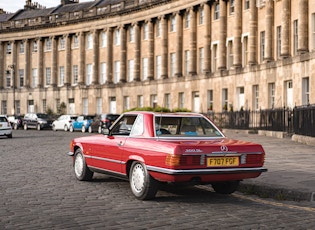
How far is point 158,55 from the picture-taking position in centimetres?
5966

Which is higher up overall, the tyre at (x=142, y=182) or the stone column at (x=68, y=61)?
the stone column at (x=68, y=61)

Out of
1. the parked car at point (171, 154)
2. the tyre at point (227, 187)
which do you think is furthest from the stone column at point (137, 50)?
the tyre at point (227, 187)

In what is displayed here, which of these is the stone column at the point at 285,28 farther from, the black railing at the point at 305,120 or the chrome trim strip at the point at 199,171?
the chrome trim strip at the point at 199,171

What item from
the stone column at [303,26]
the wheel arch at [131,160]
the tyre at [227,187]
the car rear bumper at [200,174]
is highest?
the stone column at [303,26]

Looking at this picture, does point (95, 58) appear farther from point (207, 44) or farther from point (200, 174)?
point (200, 174)

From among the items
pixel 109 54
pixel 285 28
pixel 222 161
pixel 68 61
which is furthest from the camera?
pixel 68 61

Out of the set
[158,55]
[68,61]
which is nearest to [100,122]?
[158,55]

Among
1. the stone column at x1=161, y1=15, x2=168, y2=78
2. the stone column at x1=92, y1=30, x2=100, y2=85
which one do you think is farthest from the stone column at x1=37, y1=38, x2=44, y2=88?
the stone column at x1=161, y1=15, x2=168, y2=78

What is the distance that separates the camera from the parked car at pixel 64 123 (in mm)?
48312

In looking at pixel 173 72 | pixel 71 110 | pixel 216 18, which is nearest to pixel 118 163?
pixel 216 18

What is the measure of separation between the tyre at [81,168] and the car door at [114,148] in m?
0.49

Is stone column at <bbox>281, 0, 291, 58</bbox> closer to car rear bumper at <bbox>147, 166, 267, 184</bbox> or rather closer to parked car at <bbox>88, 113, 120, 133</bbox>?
parked car at <bbox>88, 113, 120, 133</bbox>

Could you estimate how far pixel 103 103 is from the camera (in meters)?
66.8

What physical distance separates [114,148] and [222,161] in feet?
7.57
